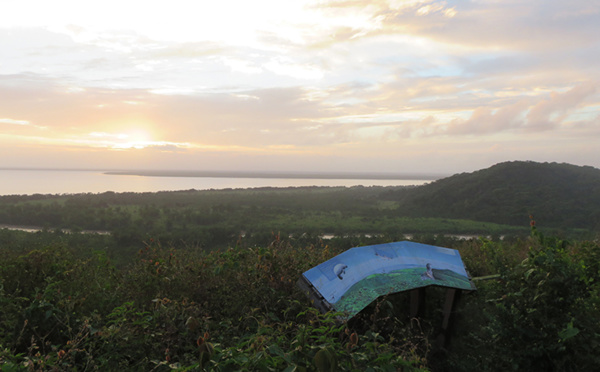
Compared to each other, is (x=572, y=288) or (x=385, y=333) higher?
(x=572, y=288)

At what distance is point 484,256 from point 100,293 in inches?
301

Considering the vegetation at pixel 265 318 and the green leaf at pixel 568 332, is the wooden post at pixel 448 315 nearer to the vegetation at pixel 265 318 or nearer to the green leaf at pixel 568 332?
the vegetation at pixel 265 318

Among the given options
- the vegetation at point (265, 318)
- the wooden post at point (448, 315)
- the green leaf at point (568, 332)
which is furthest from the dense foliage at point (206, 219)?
the green leaf at point (568, 332)

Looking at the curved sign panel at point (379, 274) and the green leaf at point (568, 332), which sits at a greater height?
the curved sign panel at point (379, 274)

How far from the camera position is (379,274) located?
17.9 ft

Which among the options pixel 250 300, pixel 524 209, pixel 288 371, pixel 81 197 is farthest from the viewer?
pixel 81 197

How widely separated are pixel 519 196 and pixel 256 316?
6722cm

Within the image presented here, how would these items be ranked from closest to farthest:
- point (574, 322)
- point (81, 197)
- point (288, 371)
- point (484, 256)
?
point (288, 371) < point (574, 322) < point (484, 256) < point (81, 197)

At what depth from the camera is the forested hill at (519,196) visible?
173 ft

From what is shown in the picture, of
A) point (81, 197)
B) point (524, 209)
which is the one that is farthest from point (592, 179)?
point (81, 197)

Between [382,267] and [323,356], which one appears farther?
[382,267]

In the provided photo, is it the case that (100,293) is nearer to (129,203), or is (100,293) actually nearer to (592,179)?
(129,203)

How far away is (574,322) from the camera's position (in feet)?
15.2

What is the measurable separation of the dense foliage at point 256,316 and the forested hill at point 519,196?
52297mm
